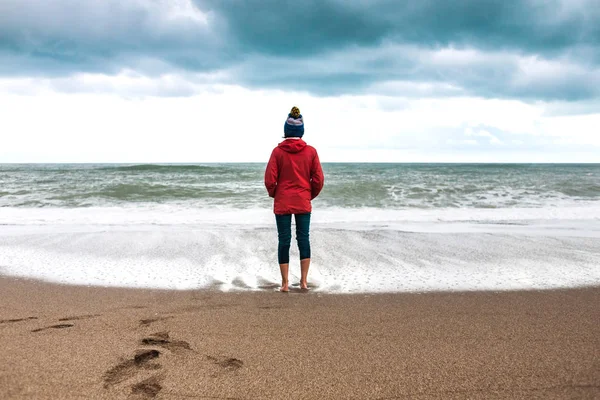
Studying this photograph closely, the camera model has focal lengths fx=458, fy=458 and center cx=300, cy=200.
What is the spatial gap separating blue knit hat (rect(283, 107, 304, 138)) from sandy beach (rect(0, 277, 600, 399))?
1662 millimetres

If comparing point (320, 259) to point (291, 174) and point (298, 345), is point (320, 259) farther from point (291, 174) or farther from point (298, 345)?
point (298, 345)

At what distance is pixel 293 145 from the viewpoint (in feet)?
15.6

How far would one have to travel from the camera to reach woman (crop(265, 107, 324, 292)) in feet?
15.6

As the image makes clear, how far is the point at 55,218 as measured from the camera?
10891mm

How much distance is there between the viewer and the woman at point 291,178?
4750mm

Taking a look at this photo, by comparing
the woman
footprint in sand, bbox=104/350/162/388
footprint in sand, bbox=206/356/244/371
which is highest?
the woman

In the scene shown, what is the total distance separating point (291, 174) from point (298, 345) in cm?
219

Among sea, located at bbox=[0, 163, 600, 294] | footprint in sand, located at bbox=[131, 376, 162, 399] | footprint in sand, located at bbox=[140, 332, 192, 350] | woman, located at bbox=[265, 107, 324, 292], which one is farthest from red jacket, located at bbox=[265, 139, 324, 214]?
footprint in sand, located at bbox=[131, 376, 162, 399]

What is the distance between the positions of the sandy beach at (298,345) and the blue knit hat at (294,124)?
5.45 ft

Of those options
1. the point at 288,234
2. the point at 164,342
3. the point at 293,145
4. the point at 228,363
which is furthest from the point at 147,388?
the point at 293,145

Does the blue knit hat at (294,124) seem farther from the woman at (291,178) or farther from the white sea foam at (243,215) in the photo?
the white sea foam at (243,215)

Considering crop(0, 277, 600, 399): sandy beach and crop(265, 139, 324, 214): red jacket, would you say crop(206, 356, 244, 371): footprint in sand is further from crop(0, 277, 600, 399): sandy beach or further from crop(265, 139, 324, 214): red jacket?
crop(265, 139, 324, 214): red jacket

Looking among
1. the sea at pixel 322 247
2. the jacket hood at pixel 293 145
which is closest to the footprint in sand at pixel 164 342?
the sea at pixel 322 247

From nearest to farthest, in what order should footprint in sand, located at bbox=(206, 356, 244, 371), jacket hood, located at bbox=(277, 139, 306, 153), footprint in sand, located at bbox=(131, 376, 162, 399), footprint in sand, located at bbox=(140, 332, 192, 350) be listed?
footprint in sand, located at bbox=(131, 376, 162, 399) → footprint in sand, located at bbox=(206, 356, 244, 371) → footprint in sand, located at bbox=(140, 332, 192, 350) → jacket hood, located at bbox=(277, 139, 306, 153)
